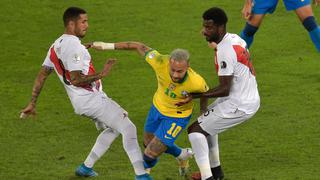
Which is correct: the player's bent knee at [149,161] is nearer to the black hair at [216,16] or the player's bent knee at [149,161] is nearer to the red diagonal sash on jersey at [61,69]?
the red diagonal sash on jersey at [61,69]

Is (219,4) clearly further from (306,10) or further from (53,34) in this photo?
(306,10)

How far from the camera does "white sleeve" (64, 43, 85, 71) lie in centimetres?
1165

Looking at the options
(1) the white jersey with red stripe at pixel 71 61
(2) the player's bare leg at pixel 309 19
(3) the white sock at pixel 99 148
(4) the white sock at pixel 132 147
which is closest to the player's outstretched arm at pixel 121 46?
(1) the white jersey with red stripe at pixel 71 61

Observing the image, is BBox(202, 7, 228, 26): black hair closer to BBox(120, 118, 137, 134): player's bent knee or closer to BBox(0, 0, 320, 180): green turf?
BBox(120, 118, 137, 134): player's bent knee

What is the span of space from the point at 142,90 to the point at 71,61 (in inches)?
214

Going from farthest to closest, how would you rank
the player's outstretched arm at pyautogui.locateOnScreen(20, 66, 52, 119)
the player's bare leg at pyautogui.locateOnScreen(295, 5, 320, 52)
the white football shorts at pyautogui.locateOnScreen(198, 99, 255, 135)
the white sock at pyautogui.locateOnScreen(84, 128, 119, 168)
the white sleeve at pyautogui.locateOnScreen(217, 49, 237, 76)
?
the player's bare leg at pyautogui.locateOnScreen(295, 5, 320, 52) → the white sock at pyautogui.locateOnScreen(84, 128, 119, 168) → the player's outstretched arm at pyautogui.locateOnScreen(20, 66, 52, 119) → the white football shorts at pyautogui.locateOnScreen(198, 99, 255, 135) → the white sleeve at pyautogui.locateOnScreen(217, 49, 237, 76)

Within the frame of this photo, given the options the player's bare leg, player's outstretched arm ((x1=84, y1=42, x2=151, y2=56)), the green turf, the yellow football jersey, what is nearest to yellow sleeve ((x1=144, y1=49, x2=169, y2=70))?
the yellow football jersey

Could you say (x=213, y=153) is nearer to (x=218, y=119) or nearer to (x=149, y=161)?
(x=218, y=119)

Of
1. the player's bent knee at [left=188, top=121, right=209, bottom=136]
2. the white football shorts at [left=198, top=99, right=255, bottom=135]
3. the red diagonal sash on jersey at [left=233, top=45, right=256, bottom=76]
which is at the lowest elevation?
the player's bent knee at [left=188, top=121, right=209, bottom=136]

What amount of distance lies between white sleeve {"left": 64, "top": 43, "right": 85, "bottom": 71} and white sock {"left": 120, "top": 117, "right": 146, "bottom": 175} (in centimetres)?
100

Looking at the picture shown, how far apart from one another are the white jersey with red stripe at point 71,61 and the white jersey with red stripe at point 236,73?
1.74m

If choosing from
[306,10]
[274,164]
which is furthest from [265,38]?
[274,164]

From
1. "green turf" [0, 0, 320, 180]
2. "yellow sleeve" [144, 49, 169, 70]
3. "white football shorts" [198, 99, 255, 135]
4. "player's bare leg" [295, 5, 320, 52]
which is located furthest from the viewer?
"player's bare leg" [295, 5, 320, 52]

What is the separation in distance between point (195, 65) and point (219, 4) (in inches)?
182
